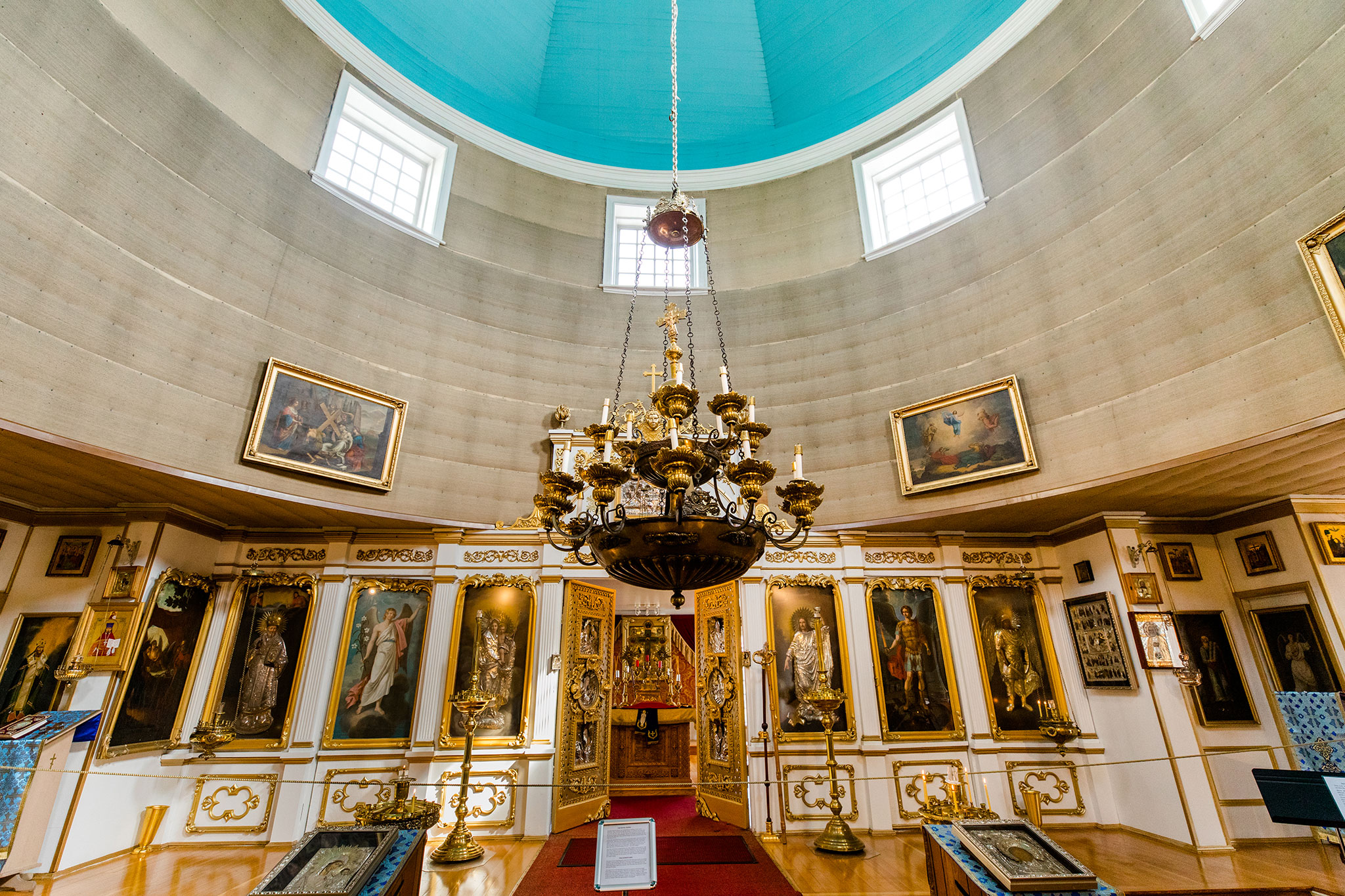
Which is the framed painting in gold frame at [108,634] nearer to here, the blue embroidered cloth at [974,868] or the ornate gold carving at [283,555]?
the ornate gold carving at [283,555]

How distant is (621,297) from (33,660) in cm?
902

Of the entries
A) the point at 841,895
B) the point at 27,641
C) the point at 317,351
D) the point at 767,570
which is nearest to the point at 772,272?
the point at 767,570

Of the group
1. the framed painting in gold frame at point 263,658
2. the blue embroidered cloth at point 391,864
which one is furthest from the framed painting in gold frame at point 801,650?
the framed painting in gold frame at point 263,658

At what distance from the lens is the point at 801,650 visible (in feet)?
27.6

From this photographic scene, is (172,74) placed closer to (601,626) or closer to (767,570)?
(601,626)

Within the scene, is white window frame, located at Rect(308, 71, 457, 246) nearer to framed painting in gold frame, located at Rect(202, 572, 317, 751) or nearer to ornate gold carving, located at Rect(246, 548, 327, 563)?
ornate gold carving, located at Rect(246, 548, 327, 563)

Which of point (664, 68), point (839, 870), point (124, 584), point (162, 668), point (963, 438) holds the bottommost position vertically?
point (839, 870)

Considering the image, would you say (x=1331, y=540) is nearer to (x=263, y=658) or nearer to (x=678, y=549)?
(x=678, y=549)

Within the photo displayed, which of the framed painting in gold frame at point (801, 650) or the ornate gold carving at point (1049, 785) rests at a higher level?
the framed painting in gold frame at point (801, 650)

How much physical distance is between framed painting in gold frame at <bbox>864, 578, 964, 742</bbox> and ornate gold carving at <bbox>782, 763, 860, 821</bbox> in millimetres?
956

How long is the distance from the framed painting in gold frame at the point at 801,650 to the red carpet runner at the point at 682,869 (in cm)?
154

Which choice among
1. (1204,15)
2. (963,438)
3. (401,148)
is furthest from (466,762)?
(1204,15)

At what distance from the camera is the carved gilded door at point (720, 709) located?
802 cm

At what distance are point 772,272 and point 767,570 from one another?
535 cm
